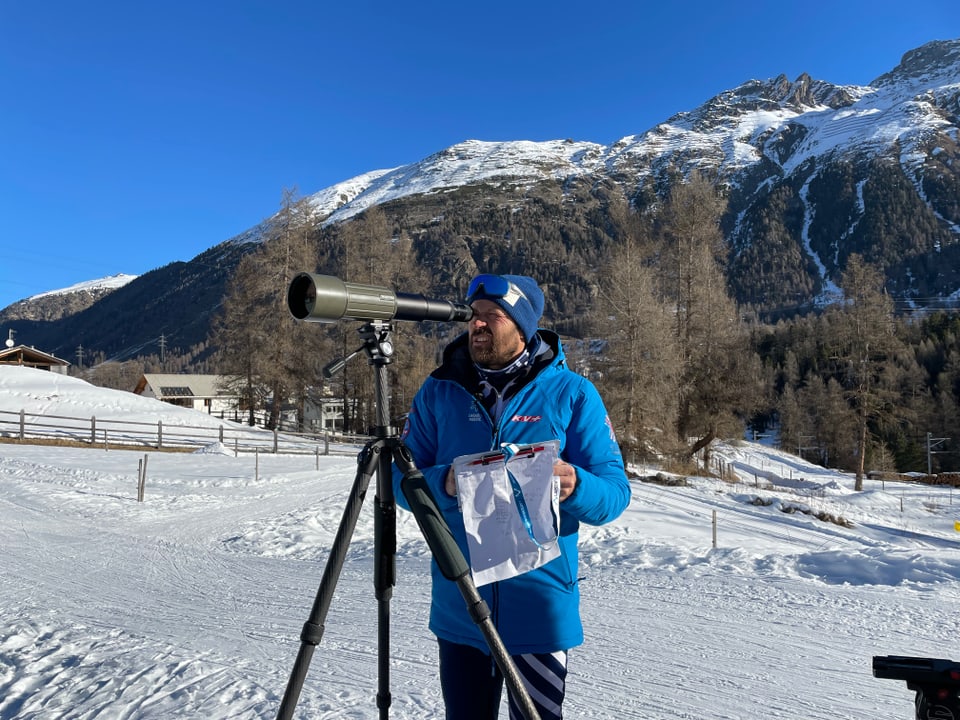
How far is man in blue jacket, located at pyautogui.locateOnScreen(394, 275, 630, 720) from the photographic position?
1.85m

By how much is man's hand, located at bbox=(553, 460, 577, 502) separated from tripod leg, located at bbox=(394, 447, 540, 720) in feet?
1.05

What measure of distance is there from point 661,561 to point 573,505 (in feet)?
21.2

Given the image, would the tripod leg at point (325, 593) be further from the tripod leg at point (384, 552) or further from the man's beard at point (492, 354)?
the man's beard at point (492, 354)

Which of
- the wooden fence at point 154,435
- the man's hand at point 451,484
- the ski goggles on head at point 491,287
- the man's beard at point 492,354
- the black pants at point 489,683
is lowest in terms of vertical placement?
the wooden fence at point 154,435

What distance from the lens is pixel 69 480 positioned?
47.0 feet

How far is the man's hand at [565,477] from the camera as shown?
64.0 inches

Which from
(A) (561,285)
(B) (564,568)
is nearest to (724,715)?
(B) (564,568)

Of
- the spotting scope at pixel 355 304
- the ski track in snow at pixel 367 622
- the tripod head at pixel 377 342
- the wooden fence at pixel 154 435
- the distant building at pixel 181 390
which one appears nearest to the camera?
the spotting scope at pixel 355 304

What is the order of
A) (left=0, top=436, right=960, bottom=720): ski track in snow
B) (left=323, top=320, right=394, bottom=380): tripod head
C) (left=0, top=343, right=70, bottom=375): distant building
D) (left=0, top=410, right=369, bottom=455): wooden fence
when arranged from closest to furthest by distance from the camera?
(left=323, top=320, right=394, bottom=380): tripod head, (left=0, top=436, right=960, bottom=720): ski track in snow, (left=0, top=410, right=369, bottom=455): wooden fence, (left=0, top=343, right=70, bottom=375): distant building

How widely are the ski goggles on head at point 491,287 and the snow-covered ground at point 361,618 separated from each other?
2492mm

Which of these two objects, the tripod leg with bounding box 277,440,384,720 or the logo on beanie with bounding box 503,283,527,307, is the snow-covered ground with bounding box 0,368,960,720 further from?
the logo on beanie with bounding box 503,283,527,307

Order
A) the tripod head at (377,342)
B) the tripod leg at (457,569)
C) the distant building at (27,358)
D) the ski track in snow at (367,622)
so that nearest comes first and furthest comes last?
the tripod leg at (457,569) < the tripod head at (377,342) < the ski track in snow at (367,622) < the distant building at (27,358)

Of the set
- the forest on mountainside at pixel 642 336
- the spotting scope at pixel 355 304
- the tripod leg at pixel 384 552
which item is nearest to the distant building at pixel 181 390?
the forest on mountainside at pixel 642 336

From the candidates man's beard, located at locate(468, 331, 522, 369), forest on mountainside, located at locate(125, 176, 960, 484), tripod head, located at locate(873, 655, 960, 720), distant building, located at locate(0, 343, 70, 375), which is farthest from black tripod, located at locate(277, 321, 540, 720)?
distant building, located at locate(0, 343, 70, 375)
